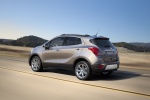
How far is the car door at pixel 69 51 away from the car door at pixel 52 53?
0.92ft

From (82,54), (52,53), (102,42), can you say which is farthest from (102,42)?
(52,53)

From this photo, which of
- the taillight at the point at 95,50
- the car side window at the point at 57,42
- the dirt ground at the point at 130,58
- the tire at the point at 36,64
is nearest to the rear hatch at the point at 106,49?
the taillight at the point at 95,50

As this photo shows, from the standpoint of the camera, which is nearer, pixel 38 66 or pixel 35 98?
pixel 35 98

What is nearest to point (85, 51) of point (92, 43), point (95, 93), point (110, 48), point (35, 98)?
point (92, 43)

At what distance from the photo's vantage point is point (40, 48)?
12.4m

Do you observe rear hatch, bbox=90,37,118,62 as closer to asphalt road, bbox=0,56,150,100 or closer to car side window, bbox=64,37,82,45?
car side window, bbox=64,37,82,45

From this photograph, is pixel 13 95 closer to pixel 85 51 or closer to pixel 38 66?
pixel 85 51

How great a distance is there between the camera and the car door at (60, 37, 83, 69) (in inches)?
417

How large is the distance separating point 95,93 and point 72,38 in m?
3.86

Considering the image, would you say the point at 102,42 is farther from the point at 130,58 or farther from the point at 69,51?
the point at 130,58

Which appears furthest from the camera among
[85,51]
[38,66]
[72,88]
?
[38,66]

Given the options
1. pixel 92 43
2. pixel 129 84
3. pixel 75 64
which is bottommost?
pixel 129 84

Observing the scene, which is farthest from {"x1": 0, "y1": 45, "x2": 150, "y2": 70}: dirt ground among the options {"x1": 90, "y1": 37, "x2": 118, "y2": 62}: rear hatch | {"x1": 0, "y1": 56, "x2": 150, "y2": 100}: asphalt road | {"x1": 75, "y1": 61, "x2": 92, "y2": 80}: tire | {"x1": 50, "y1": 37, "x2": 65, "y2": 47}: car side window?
{"x1": 0, "y1": 56, "x2": 150, "y2": 100}: asphalt road

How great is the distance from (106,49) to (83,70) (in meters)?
1.21
